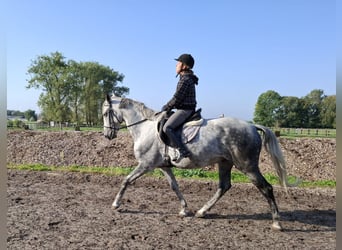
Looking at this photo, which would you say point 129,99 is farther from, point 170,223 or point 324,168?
point 324,168

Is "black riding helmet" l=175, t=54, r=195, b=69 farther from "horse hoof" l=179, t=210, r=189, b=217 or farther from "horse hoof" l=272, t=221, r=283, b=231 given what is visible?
"horse hoof" l=272, t=221, r=283, b=231

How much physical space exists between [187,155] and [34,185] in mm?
5069

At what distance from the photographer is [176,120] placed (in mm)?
5457

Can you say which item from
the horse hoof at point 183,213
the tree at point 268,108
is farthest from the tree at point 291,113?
the horse hoof at point 183,213

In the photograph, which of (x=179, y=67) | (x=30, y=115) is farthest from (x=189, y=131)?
(x=30, y=115)

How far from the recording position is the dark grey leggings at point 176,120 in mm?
5445

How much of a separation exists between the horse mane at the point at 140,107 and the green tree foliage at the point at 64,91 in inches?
1499

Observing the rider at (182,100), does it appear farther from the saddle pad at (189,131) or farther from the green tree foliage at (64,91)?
the green tree foliage at (64,91)

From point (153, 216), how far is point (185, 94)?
243 cm

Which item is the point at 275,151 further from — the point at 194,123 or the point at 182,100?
the point at 182,100

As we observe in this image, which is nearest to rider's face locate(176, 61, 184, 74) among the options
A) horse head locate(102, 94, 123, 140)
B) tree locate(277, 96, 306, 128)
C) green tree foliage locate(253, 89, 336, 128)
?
horse head locate(102, 94, 123, 140)

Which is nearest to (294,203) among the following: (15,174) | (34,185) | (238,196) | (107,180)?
(238,196)

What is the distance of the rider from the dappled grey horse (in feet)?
1.04

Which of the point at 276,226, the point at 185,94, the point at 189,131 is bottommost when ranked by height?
the point at 276,226
